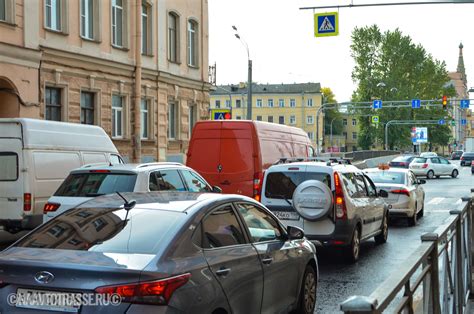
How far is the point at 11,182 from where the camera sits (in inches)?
457

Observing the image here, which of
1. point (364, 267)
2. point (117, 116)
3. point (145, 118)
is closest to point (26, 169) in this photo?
point (364, 267)

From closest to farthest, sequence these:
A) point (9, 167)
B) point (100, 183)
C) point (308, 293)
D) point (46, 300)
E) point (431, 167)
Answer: point (46, 300) → point (308, 293) → point (100, 183) → point (9, 167) → point (431, 167)

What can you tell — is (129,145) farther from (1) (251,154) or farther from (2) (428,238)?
(2) (428,238)

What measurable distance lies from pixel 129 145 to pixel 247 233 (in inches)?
774

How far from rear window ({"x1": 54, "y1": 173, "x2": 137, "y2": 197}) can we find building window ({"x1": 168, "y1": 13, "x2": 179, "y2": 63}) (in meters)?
19.3

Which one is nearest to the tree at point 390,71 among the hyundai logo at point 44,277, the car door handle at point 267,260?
the car door handle at point 267,260

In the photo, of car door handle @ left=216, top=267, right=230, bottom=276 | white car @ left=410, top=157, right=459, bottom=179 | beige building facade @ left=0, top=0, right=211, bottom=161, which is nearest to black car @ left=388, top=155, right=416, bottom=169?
white car @ left=410, top=157, right=459, bottom=179

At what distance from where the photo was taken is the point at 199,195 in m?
5.43

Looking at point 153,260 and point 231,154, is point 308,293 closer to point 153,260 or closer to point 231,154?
point 153,260

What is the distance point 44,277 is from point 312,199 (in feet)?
20.8

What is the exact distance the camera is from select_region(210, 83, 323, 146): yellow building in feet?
381

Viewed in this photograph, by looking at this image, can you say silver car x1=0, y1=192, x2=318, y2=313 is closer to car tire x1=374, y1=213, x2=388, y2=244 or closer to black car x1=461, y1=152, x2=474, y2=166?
car tire x1=374, y1=213, x2=388, y2=244

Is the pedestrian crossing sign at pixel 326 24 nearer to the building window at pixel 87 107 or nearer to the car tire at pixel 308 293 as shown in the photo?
the building window at pixel 87 107

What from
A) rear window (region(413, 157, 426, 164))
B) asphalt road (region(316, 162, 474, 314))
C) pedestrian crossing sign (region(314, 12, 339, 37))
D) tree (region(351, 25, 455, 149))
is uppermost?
tree (region(351, 25, 455, 149))
